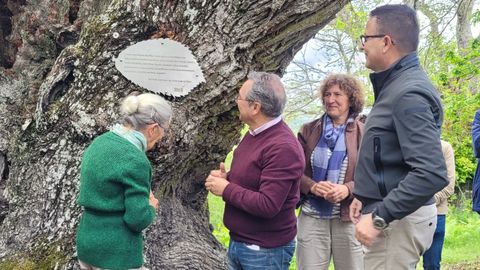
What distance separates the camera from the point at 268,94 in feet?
10.4

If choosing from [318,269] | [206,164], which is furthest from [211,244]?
[318,269]

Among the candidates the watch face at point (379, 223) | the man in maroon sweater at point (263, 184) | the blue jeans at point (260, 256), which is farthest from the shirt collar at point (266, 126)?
the watch face at point (379, 223)

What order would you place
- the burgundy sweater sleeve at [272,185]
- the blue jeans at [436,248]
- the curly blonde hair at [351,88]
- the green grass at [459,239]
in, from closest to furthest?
the burgundy sweater sleeve at [272,185] < the curly blonde hair at [351,88] < the blue jeans at [436,248] < the green grass at [459,239]

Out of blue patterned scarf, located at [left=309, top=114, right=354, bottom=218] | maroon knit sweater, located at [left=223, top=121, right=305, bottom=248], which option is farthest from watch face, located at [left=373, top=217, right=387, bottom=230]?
blue patterned scarf, located at [left=309, top=114, right=354, bottom=218]

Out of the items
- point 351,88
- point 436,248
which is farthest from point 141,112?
point 436,248

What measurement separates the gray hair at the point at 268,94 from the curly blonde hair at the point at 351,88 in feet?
2.60

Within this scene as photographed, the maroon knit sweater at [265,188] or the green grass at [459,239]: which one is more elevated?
the maroon knit sweater at [265,188]

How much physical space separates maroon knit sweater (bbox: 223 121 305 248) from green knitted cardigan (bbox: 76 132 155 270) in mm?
607

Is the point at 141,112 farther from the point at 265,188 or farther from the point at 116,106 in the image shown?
the point at 116,106

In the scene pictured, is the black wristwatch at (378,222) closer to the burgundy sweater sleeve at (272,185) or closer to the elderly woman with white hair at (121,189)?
the burgundy sweater sleeve at (272,185)

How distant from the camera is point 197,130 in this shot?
3.99 metres

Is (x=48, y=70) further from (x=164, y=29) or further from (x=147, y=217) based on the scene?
(x=147, y=217)

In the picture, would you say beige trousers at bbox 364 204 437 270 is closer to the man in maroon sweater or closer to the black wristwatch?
the black wristwatch

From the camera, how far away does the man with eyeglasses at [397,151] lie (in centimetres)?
249
